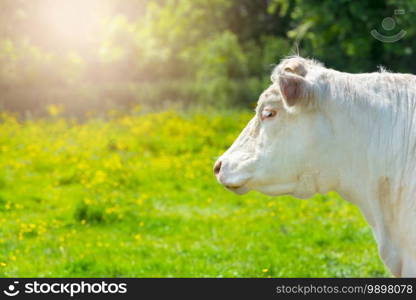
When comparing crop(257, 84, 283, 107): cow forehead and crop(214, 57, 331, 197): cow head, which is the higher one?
crop(257, 84, 283, 107): cow forehead

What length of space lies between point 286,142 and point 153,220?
192 inches

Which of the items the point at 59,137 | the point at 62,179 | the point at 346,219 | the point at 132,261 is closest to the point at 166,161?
the point at 62,179

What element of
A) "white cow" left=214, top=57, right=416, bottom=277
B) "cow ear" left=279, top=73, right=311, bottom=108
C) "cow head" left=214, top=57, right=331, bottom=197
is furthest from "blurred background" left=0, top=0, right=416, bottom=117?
"cow ear" left=279, top=73, right=311, bottom=108

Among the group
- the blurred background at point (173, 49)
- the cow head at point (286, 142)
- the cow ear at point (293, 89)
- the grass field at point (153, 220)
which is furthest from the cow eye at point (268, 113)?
the blurred background at point (173, 49)

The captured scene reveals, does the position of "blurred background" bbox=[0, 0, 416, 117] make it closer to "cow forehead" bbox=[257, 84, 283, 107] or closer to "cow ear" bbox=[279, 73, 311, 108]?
"cow forehead" bbox=[257, 84, 283, 107]

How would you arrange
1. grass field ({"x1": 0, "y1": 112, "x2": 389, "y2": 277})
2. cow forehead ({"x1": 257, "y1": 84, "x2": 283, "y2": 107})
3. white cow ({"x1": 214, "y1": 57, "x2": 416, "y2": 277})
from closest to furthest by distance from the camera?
white cow ({"x1": 214, "y1": 57, "x2": 416, "y2": 277}), cow forehead ({"x1": 257, "y1": 84, "x2": 283, "y2": 107}), grass field ({"x1": 0, "y1": 112, "x2": 389, "y2": 277})

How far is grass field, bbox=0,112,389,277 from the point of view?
6.53 m

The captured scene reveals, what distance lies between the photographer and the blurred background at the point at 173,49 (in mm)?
16781

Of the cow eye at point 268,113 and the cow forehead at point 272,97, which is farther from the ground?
the cow forehead at point 272,97

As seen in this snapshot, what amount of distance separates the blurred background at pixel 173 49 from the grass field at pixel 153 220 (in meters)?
4.48

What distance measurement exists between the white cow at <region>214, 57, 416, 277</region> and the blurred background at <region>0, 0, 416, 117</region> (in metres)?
11.4

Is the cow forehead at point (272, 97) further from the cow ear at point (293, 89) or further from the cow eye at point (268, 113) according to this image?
the cow ear at point (293, 89)

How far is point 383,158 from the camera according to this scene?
348cm

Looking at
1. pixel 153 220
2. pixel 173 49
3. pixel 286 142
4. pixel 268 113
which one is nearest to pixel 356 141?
pixel 286 142
